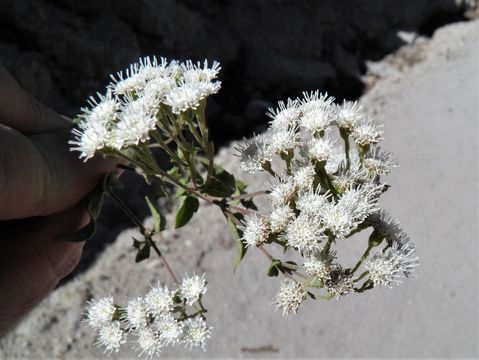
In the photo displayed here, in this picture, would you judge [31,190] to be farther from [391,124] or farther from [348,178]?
[391,124]

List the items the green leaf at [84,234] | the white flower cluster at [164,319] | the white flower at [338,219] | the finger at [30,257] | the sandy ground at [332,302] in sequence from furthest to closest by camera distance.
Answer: the sandy ground at [332,302], the finger at [30,257], the green leaf at [84,234], the white flower cluster at [164,319], the white flower at [338,219]

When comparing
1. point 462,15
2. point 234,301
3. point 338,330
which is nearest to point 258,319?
point 234,301

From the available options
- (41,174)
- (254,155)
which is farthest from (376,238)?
(41,174)

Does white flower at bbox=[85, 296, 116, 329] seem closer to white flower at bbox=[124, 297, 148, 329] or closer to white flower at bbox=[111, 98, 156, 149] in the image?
white flower at bbox=[124, 297, 148, 329]

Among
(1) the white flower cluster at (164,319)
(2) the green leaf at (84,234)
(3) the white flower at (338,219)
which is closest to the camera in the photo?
(3) the white flower at (338,219)

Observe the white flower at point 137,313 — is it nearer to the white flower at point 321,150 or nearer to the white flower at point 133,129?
the white flower at point 133,129

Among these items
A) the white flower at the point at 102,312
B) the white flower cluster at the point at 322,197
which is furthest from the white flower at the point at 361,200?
the white flower at the point at 102,312

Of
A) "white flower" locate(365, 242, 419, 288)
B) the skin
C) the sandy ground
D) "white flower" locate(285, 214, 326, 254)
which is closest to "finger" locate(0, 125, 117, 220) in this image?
the skin

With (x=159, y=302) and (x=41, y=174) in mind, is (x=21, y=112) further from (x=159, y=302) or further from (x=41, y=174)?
(x=159, y=302)
